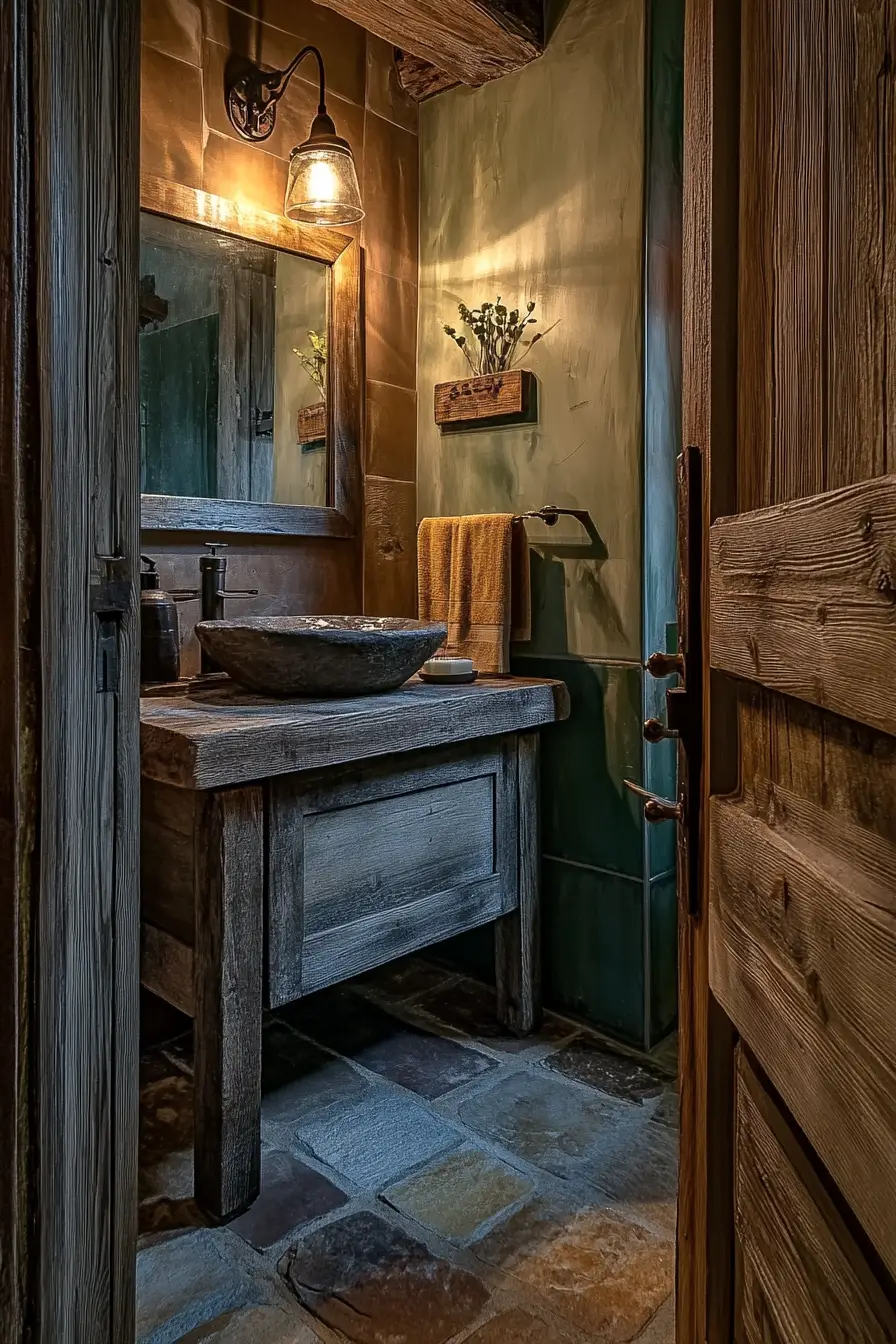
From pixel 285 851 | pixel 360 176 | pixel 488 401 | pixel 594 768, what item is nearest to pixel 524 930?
pixel 594 768

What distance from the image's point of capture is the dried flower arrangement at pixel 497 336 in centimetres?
232

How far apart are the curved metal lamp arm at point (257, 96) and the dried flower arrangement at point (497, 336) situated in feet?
1.96

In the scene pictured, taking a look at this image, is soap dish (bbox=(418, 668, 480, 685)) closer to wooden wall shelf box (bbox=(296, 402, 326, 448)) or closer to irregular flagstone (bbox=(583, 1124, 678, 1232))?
wooden wall shelf box (bbox=(296, 402, 326, 448))

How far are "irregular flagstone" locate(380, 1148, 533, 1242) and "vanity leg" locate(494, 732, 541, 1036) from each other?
49cm

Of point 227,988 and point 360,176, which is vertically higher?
point 360,176

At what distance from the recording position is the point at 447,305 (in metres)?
2.50

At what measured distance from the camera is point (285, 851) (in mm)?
1621

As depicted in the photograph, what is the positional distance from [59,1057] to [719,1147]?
0.69m

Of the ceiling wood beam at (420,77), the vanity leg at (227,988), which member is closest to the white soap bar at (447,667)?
the vanity leg at (227,988)

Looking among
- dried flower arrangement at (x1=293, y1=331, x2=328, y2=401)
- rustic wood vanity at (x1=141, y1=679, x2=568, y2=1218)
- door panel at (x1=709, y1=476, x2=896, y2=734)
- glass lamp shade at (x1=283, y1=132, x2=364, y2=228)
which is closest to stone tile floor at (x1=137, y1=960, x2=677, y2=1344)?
rustic wood vanity at (x1=141, y1=679, x2=568, y2=1218)

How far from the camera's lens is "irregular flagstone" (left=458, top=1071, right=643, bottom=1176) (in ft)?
5.69

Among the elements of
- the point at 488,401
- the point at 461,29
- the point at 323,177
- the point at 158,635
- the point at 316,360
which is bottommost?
the point at 158,635

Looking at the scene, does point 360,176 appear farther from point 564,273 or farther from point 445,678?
point 445,678

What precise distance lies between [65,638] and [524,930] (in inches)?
59.4
